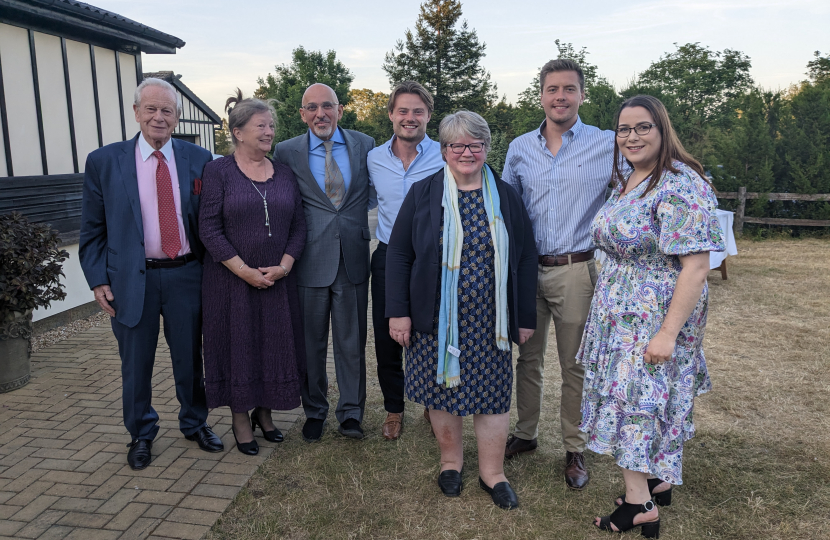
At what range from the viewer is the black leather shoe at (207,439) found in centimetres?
368

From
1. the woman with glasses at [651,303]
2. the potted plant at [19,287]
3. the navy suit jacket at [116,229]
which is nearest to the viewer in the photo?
the woman with glasses at [651,303]

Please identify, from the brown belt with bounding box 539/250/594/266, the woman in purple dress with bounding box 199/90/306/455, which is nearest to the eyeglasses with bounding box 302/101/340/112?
the woman in purple dress with bounding box 199/90/306/455

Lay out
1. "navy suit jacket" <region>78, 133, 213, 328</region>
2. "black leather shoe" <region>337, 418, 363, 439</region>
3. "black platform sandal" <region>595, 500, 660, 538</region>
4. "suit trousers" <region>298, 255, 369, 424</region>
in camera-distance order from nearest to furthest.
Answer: "black platform sandal" <region>595, 500, 660, 538</region> < "navy suit jacket" <region>78, 133, 213, 328</region> < "suit trousers" <region>298, 255, 369, 424</region> < "black leather shoe" <region>337, 418, 363, 439</region>

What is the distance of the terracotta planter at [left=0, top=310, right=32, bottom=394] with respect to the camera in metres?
4.68

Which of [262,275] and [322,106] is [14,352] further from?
[322,106]

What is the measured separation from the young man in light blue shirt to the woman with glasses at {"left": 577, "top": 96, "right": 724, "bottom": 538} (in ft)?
4.25

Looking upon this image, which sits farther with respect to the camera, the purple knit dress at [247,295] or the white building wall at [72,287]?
the white building wall at [72,287]

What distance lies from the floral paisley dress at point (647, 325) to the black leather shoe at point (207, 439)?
225cm

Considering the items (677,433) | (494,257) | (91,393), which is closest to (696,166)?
(494,257)

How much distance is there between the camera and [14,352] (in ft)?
15.5

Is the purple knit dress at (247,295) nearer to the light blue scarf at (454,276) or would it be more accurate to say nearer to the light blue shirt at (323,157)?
the light blue shirt at (323,157)

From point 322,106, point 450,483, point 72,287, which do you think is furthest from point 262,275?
point 72,287

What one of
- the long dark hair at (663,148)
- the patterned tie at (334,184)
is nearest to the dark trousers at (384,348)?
the patterned tie at (334,184)

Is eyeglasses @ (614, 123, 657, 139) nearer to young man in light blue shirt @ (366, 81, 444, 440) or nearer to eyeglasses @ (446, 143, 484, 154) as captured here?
eyeglasses @ (446, 143, 484, 154)
